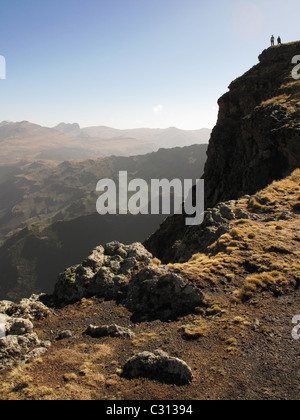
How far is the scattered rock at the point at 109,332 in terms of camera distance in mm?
14250

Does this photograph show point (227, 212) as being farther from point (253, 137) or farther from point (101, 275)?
point (253, 137)

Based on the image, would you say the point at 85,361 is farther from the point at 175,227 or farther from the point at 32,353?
the point at 175,227

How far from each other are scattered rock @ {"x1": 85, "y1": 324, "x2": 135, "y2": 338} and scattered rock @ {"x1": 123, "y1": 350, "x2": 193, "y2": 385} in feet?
8.82

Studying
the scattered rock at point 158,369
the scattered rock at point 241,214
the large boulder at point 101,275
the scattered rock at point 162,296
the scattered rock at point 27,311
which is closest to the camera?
the scattered rock at point 158,369

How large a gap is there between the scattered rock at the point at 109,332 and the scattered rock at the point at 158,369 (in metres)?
2.69

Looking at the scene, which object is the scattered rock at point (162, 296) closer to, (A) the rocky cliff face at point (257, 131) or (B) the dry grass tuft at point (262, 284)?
(B) the dry grass tuft at point (262, 284)

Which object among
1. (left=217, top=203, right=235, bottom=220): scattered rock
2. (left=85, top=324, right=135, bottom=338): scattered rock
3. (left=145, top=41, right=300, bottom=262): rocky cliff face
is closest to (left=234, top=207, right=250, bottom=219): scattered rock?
(left=217, top=203, right=235, bottom=220): scattered rock

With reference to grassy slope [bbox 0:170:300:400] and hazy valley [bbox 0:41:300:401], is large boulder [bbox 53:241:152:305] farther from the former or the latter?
grassy slope [bbox 0:170:300:400]

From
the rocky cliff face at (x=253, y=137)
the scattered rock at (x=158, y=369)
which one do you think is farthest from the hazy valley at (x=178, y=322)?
the rocky cliff face at (x=253, y=137)

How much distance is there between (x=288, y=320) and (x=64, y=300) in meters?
14.3

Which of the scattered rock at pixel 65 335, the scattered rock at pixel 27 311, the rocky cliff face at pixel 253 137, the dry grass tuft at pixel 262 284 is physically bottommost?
the scattered rock at pixel 65 335

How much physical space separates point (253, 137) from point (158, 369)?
5062cm

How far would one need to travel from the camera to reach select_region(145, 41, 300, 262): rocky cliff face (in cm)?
4484
